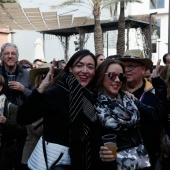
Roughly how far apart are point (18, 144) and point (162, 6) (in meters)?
43.0

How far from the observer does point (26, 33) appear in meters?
30.6

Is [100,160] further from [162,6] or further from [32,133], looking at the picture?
[162,6]

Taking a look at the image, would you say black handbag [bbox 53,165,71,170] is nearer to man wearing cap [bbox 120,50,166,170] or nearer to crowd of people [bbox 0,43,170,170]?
crowd of people [bbox 0,43,170,170]

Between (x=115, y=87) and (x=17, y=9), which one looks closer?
(x=115, y=87)

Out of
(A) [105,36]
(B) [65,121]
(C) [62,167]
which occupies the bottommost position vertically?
(C) [62,167]

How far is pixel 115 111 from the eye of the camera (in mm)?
2773

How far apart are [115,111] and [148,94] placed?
916mm

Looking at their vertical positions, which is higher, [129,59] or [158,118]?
[129,59]

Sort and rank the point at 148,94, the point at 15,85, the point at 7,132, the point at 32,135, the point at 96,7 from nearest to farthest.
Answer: the point at 148,94 → the point at 32,135 → the point at 7,132 → the point at 15,85 → the point at 96,7

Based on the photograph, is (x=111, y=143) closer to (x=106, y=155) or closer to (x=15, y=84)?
(x=106, y=155)

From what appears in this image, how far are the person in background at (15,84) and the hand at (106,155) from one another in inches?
70.9

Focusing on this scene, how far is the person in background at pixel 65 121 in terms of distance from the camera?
2531 mm

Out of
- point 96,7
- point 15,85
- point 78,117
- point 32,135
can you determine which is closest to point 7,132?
point 32,135

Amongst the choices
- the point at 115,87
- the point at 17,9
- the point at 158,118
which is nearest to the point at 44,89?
the point at 115,87
